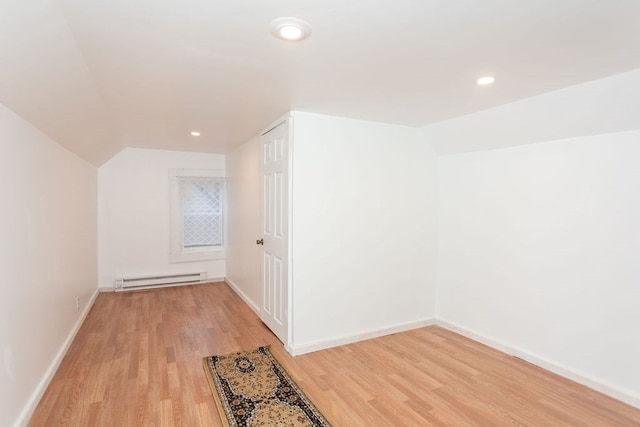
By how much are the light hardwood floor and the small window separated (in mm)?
1787

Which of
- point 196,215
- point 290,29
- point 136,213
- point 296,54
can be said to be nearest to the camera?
point 290,29

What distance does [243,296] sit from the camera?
4465 millimetres

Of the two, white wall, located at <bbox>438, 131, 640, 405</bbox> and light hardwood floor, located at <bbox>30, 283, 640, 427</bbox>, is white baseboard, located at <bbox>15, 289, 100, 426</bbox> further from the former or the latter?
white wall, located at <bbox>438, 131, 640, 405</bbox>

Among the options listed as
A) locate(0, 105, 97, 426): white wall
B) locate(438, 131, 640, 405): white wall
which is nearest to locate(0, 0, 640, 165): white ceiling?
locate(0, 105, 97, 426): white wall

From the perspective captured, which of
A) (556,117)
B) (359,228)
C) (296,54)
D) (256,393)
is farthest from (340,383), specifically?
(556,117)

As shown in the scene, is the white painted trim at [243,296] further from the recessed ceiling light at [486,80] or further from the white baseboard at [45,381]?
the recessed ceiling light at [486,80]

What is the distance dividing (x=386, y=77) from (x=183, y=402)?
255 centimetres

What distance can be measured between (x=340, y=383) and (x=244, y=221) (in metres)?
2.59

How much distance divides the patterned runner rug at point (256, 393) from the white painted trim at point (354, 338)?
243 mm

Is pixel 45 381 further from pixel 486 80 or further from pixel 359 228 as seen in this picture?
pixel 486 80

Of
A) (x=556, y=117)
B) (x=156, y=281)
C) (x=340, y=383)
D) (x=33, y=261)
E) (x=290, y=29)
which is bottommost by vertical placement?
(x=340, y=383)

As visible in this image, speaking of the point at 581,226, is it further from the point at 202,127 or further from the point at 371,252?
the point at 202,127

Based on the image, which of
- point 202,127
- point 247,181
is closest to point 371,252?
point 247,181

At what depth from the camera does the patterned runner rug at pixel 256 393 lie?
201 centimetres
